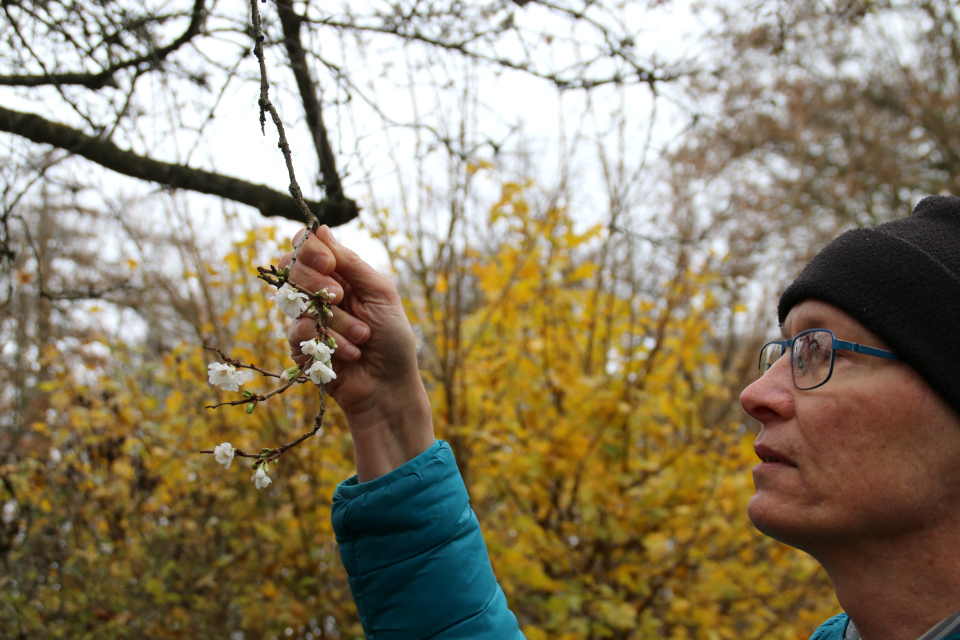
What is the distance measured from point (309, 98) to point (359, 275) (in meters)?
1.04

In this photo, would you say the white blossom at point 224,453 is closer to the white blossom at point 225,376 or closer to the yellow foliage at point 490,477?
the white blossom at point 225,376

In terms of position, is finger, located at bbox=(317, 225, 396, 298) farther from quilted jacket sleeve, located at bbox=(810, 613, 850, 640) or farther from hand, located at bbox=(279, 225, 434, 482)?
quilted jacket sleeve, located at bbox=(810, 613, 850, 640)

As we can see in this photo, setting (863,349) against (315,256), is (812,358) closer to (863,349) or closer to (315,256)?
(863,349)

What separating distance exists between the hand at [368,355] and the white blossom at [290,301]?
101 mm

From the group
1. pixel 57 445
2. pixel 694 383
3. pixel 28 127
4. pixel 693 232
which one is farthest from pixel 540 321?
pixel 57 445

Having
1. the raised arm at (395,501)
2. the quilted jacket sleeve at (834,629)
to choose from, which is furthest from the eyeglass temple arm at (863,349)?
the raised arm at (395,501)

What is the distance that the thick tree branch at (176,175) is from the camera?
6.32ft

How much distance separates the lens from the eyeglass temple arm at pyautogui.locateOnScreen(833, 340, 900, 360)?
104 cm

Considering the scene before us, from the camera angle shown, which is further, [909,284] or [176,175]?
[176,175]

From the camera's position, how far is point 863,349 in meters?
1.06

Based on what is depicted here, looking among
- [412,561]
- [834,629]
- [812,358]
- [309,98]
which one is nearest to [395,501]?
[412,561]

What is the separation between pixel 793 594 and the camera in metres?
3.76

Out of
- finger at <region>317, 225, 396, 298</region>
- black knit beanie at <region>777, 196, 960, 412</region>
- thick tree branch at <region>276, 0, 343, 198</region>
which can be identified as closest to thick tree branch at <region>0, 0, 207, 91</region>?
thick tree branch at <region>276, 0, 343, 198</region>

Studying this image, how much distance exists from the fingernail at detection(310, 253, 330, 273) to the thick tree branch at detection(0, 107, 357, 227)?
0.91 meters
